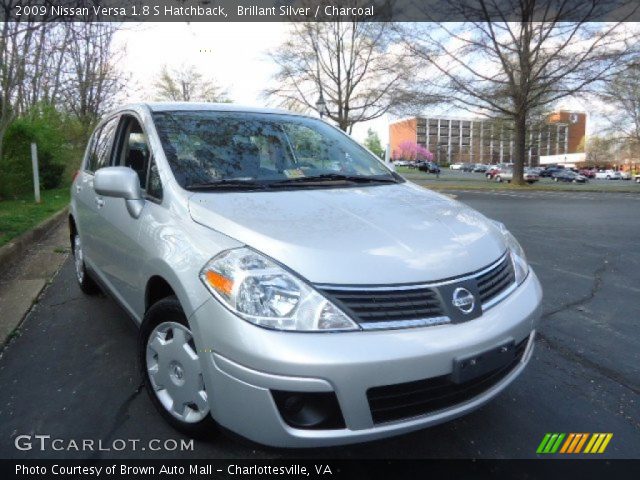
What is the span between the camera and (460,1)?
2156 cm

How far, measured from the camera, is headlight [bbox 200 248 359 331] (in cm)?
169

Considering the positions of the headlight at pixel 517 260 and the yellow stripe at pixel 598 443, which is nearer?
the yellow stripe at pixel 598 443

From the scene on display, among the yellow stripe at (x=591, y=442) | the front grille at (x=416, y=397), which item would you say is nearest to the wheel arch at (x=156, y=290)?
the front grille at (x=416, y=397)

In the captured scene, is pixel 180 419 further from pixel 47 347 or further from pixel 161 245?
pixel 47 347

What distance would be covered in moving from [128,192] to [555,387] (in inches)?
102

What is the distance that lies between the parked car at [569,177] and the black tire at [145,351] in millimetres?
51687

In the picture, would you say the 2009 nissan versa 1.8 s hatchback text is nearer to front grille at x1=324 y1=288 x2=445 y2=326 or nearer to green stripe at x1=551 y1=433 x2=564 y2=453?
front grille at x1=324 y1=288 x2=445 y2=326

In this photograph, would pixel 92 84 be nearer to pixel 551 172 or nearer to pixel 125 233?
pixel 125 233

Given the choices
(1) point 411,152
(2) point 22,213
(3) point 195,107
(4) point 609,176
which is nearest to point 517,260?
(3) point 195,107

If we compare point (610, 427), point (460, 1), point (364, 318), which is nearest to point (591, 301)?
point (610, 427)

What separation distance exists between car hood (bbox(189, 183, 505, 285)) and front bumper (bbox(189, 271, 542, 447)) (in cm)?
23

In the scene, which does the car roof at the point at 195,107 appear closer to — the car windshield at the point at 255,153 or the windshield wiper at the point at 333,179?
the car windshield at the point at 255,153

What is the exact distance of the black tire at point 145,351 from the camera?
2006mm

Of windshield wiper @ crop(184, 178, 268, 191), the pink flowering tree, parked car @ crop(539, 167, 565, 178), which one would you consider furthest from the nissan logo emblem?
the pink flowering tree
